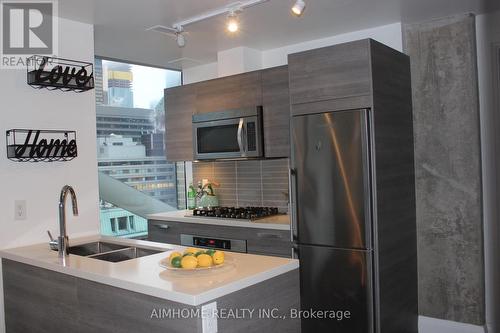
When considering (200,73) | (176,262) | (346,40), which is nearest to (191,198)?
(200,73)

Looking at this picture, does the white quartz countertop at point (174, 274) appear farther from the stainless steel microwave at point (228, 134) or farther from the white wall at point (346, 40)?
the white wall at point (346, 40)

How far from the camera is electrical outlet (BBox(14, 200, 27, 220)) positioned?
2.88m

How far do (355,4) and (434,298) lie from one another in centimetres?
229

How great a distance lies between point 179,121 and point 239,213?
1.17m

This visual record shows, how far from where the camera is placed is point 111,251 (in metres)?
2.73

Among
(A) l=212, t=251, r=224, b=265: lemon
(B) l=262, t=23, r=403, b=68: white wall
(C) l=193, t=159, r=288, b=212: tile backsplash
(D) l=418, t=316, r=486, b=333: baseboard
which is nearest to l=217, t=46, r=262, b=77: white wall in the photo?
(B) l=262, t=23, r=403, b=68: white wall

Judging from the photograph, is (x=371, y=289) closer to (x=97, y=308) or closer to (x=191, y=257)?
(x=191, y=257)

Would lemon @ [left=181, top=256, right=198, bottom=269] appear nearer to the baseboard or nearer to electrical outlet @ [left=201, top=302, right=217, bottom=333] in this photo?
electrical outlet @ [left=201, top=302, right=217, bottom=333]

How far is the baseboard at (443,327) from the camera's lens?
10.7 ft

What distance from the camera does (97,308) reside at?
2113 millimetres

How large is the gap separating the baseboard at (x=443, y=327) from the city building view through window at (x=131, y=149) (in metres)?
2.84

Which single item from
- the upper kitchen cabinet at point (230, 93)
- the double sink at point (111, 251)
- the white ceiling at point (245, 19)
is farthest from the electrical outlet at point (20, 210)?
the upper kitchen cabinet at point (230, 93)

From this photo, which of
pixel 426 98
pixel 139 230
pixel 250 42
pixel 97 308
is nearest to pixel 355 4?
pixel 426 98

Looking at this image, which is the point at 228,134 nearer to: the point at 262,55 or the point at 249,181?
the point at 249,181
